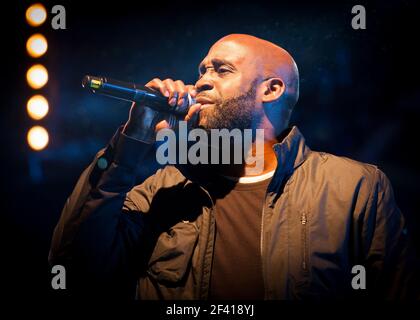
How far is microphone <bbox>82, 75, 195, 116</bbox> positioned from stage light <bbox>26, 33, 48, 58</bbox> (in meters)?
1.02

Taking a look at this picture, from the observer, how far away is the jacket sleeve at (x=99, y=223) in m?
1.48

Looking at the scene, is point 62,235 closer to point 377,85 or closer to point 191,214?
point 191,214

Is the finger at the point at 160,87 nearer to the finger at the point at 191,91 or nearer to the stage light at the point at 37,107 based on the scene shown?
the finger at the point at 191,91

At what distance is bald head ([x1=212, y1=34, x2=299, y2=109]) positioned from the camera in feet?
6.32

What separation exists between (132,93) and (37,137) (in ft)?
3.60

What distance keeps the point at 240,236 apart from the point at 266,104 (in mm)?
783

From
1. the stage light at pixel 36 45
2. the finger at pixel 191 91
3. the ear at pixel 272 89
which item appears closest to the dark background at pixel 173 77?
the stage light at pixel 36 45

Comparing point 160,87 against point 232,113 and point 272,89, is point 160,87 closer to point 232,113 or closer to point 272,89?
Result: point 232,113

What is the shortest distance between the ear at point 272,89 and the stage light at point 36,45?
4.71ft

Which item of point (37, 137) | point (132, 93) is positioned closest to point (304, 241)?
point (132, 93)

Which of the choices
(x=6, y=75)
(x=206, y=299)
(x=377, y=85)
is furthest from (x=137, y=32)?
(x=206, y=299)

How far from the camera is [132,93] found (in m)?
1.50

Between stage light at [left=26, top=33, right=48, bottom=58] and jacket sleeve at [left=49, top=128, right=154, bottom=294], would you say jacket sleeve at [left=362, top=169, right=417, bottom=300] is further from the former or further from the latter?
stage light at [left=26, top=33, right=48, bottom=58]

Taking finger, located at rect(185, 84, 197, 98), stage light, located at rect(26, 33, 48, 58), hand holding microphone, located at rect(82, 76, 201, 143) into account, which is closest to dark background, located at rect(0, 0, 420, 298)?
stage light, located at rect(26, 33, 48, 58)
